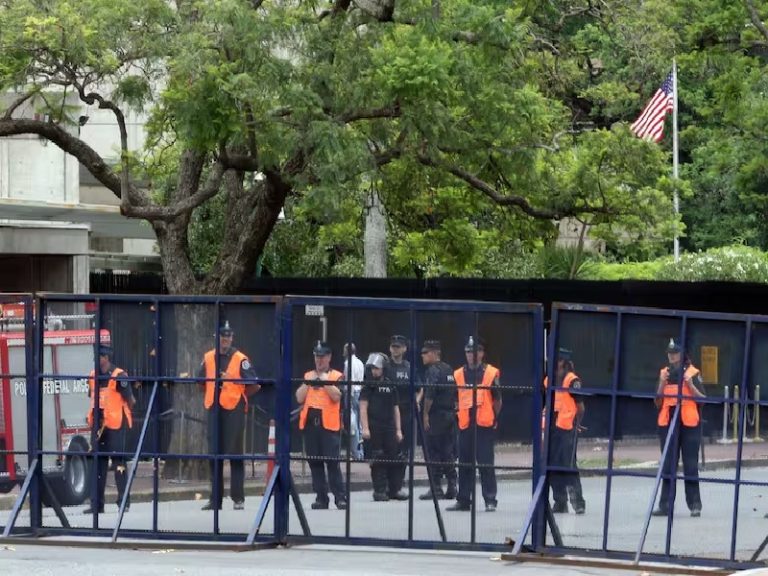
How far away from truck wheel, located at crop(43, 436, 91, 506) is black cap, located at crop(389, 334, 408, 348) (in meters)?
3.10

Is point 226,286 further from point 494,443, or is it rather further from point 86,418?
point 494,443

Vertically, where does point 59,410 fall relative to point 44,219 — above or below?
below

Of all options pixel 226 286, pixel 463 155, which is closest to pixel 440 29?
pixel 463 155

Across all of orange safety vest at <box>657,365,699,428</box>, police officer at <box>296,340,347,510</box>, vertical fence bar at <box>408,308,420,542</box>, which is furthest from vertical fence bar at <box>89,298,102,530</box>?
orange safety vest at <box>657,365,699,428</box>

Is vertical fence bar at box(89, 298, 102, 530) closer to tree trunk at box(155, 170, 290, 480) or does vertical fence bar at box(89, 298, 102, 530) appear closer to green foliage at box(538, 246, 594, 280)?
tree trunk at box(155, 170, 290, 480)

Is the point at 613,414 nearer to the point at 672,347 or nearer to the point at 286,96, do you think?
the point at 672,347

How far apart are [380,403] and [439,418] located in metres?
0.54

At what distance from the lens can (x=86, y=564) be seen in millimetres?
10219

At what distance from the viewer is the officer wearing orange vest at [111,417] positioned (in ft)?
37.5

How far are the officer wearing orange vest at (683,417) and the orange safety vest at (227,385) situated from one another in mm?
3638

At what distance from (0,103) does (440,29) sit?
7.04 meters

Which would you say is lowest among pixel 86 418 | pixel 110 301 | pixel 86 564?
pixel 86 564

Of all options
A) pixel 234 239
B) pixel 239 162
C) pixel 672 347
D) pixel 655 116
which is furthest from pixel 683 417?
pixel 655 116

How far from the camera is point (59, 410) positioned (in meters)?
12.0
